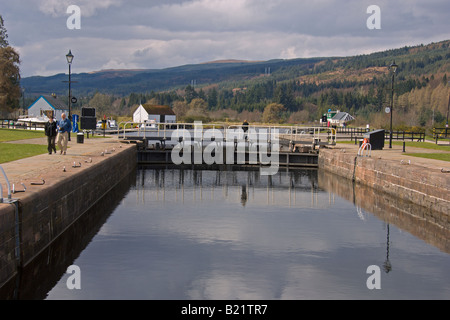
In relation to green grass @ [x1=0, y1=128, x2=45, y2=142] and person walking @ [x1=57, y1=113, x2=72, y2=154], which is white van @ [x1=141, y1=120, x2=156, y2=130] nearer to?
green grass @ [x1=0, y1=128, x2=45, y2=142]

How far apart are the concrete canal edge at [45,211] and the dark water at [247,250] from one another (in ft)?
1.41

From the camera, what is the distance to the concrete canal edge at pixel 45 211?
11.1 meters

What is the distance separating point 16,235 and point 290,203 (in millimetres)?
13532

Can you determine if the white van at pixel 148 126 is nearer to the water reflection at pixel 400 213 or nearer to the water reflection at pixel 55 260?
the water reflection at pixel 400 213

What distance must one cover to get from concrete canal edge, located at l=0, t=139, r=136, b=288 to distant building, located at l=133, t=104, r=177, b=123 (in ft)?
454

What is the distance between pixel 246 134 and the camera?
136 feet

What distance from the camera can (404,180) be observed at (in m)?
22.9

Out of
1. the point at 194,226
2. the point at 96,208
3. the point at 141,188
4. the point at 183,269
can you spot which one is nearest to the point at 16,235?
the point at 183,269

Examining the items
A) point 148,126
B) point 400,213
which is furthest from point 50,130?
point 148,126

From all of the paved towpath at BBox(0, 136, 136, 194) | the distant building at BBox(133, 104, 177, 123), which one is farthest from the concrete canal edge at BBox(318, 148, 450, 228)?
the distant building at BBox(133, 104, 177, 123)

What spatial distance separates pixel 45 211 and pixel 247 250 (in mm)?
5136

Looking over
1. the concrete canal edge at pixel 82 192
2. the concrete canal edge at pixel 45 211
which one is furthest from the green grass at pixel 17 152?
the concrete canal edge at pixel 45 211

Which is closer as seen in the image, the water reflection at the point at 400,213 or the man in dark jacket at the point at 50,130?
the water reflection at the point at 400,213

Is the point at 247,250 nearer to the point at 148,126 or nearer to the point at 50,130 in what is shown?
the point at 50,130
